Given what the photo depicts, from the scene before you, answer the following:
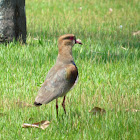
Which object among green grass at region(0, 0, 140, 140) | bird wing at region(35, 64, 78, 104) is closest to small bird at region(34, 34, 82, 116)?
bird wing at region(35, 64, 78, 104)

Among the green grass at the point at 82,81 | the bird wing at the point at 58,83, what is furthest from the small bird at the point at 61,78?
the green grass at the point at 82,81

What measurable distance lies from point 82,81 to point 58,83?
1583 mm

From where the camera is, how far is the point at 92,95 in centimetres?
464

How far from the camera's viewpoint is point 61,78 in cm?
368

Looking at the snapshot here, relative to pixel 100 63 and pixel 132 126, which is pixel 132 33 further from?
pixel 132 126

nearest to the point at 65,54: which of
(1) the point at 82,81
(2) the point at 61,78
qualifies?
(2) the point at 61,78

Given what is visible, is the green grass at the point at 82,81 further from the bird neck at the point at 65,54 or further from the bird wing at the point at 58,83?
the bird neck at the point at 65,54

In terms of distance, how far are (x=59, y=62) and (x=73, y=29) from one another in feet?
16.4

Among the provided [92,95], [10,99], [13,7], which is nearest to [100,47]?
[13,7]

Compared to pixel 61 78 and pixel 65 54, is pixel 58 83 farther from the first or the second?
pixel 65 54

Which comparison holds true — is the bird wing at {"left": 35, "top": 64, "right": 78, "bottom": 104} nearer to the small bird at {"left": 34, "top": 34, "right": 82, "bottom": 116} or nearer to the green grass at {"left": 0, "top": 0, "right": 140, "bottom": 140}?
the small bird at {"left": 34, "top": 34, "right": 82, "bottom": 116}

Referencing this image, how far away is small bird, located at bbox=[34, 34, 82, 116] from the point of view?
3533 millimetres

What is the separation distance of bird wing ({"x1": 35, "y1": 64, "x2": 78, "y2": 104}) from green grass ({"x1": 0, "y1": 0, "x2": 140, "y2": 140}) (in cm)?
31

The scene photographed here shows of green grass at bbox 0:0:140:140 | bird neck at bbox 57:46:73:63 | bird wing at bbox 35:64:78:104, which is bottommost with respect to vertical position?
green grass at bbox 0:0:140:140
